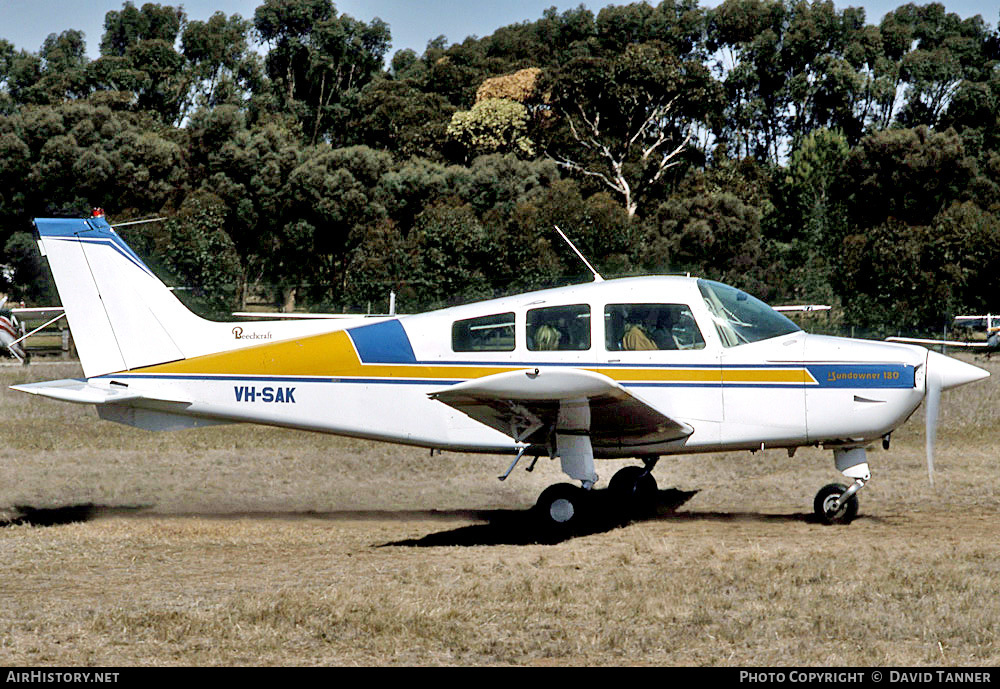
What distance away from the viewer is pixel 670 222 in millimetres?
44281

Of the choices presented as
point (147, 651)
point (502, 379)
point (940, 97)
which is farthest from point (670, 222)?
point (147, 651)

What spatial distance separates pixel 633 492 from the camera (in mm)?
12344

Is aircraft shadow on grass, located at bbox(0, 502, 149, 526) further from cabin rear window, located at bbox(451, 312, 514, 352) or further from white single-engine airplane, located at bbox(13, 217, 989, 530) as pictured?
cabin rear window, located at bbox(451, 312, 514, 352)

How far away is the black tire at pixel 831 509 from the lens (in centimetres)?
1114

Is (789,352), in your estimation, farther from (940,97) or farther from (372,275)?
(940,97)

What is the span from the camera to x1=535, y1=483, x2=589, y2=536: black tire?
10938mm

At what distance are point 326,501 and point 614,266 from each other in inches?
945

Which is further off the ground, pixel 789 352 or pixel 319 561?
pixel 789 352

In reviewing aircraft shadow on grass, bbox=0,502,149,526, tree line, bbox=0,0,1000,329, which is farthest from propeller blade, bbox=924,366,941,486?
tree line, bbox=0,0,1000,329

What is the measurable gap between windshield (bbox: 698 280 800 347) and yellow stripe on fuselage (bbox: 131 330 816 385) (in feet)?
1.20

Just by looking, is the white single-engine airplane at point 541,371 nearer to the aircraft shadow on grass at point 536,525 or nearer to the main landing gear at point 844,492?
the main landing gear at point 844,492

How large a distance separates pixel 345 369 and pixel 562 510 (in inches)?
108

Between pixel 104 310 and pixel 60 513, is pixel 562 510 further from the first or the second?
pixel 60 513

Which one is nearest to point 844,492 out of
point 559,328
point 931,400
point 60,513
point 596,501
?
point 931,400
